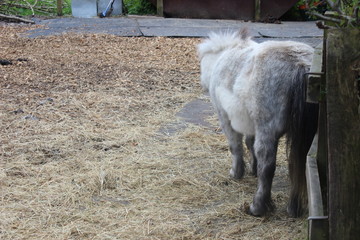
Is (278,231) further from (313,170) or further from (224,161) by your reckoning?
(224,161)

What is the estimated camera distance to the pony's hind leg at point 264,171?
4207 millimetres

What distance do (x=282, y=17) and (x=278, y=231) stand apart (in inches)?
495

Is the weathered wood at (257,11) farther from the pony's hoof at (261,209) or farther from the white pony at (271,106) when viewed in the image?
the pony's hoof at (261,209)

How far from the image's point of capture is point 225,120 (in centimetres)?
518

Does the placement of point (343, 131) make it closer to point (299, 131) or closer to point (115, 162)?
point (299, 131)

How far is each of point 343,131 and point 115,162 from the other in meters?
3.49

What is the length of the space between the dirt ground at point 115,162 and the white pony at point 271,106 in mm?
379

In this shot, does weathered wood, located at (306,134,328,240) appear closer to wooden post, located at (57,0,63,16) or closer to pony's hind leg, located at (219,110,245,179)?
pony's hind leg, located at (219,110,245,179)

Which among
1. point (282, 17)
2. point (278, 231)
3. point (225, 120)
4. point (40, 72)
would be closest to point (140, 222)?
point (278, 231)

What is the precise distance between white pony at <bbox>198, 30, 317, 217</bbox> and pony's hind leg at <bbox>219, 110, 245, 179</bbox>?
32cm

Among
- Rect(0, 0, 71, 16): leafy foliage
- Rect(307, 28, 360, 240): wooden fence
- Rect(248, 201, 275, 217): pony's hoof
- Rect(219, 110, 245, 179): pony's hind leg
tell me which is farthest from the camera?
Rect(0, 0, 71, 16): leafy foliage

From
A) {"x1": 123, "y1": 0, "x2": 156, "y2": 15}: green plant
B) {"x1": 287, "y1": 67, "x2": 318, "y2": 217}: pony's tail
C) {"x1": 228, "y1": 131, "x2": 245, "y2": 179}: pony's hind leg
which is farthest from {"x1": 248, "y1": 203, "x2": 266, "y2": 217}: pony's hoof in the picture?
{"x1": 123, "y1": 0, "x2": 156, "y2": 15}: green plant

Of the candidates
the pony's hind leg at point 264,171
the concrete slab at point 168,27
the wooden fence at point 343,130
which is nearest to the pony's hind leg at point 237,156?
the pony's hind leg at point 264,171

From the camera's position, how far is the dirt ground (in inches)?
169
